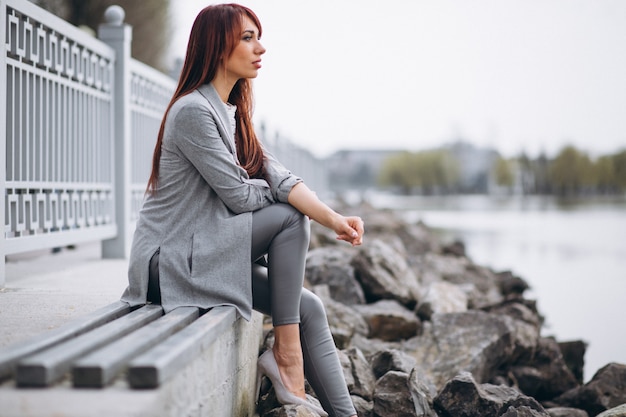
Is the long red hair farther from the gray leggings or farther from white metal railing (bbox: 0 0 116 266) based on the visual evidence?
white metal railing (bbox: 0 0 116 266)

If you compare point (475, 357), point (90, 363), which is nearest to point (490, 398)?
point (475, 357)

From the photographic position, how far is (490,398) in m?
3.75

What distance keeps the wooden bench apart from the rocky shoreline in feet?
1.39

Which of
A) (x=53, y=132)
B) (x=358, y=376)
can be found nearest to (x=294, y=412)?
(x=358, y=376)

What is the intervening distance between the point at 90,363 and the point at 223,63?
5.08 ft

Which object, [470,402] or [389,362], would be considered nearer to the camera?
[470,402]

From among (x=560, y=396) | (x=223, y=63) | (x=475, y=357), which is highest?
(x=223, y=63)

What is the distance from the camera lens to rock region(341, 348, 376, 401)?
3738 mm

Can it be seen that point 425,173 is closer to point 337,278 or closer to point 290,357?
point 337,278

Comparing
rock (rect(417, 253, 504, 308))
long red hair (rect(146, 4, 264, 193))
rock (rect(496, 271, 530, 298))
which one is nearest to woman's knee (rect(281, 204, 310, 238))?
long red hair (rect(146, 4, 264, 193))

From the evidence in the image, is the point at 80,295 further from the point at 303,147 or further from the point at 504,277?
the point at 303,147

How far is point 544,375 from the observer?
540cm

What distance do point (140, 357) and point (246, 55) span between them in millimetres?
1493

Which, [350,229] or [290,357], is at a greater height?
[350,229]
